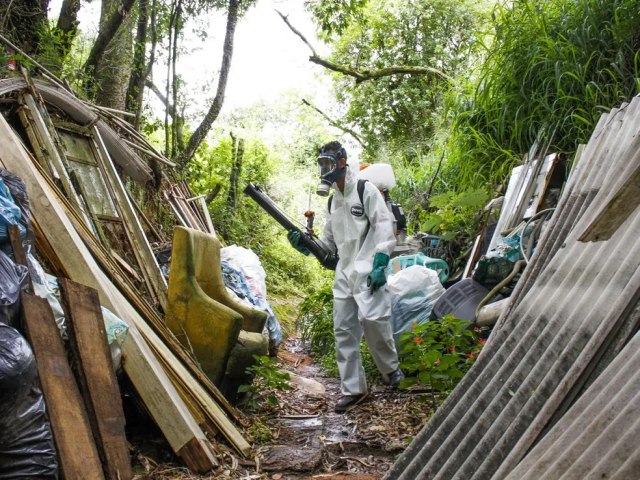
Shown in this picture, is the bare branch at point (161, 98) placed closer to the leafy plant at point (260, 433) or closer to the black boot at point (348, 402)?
the black boot at point (348, 402)

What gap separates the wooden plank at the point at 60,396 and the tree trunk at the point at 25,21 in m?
4.25

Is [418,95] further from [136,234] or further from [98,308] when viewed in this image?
[98,308]

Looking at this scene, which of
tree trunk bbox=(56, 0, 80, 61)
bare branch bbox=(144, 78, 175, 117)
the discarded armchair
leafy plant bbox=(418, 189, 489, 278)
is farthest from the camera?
bare branch bbox=(144, 78, 175, 117)

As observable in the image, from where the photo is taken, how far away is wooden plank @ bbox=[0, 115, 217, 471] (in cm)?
293

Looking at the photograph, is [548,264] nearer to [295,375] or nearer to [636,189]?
[636,189]

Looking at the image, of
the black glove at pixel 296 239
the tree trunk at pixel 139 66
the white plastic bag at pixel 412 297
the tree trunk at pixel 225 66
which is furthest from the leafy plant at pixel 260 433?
the tree trunk at pixel 225 66

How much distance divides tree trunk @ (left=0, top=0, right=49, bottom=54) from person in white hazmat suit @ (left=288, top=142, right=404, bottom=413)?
3.55m

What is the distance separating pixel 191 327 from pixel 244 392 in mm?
648

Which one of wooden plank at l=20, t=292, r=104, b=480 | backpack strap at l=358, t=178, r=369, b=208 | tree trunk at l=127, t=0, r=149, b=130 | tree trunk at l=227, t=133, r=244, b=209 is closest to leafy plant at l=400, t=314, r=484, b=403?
backpack strap at l=358, t=178, r=369, b=208

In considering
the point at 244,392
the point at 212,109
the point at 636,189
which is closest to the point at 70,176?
the point at 244,392

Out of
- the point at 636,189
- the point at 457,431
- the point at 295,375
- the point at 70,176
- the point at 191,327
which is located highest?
the point at 636,189

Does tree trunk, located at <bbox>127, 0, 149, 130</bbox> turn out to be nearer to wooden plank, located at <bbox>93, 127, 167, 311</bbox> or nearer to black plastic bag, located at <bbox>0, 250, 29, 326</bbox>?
wooden plank, located at <bbox>93, 127, 167, 311</bbox>

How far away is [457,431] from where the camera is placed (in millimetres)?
1902

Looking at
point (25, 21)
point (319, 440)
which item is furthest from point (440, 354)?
point (25, 21)
